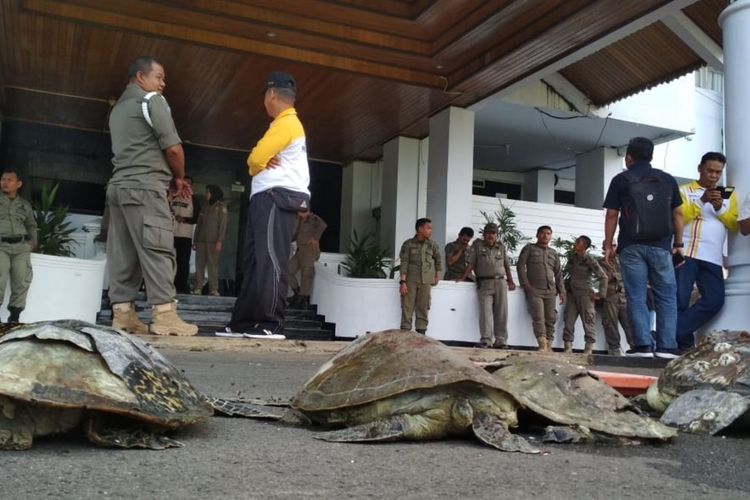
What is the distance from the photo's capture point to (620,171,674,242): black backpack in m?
5.97

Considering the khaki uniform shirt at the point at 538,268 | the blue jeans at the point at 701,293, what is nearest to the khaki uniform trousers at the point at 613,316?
the khaki uniform shirt at the point at 538,268

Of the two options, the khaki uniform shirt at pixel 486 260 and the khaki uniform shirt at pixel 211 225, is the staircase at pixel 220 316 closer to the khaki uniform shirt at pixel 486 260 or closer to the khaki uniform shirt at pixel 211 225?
the khaki uniform shirt at pixel 211 225

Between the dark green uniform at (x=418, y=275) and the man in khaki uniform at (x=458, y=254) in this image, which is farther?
the man in khaki uniform at (x=458, y=254)

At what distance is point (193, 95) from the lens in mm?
12383

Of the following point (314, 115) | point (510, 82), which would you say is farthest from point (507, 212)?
point (314, 115)

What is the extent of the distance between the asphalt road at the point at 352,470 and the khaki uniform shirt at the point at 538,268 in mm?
9048

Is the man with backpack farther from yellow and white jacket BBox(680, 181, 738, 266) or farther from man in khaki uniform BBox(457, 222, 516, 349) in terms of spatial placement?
man in khaki uniform BBox(457, 222, 516, 349)

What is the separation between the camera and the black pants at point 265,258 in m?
5.37

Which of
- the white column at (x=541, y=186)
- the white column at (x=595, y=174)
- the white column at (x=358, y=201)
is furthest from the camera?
the white column at (x=541, y=186)

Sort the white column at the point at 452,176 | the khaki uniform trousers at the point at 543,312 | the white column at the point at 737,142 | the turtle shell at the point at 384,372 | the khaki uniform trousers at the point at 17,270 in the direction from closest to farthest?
the turtle shell at the point at 384,372 → the white column at the point at 737,142 → the khaki uniform trousers at the point at 17,270 → the khaki uniform trousers at the point at 543,312 → the white column at the point at 452,176

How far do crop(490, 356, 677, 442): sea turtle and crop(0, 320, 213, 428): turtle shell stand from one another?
125 centimetres

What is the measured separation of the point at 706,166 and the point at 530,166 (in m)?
13.0

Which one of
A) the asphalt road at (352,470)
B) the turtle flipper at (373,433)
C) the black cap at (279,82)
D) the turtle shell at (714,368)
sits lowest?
the asphalt road at (352,470)

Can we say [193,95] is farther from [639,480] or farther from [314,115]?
[639,480]
